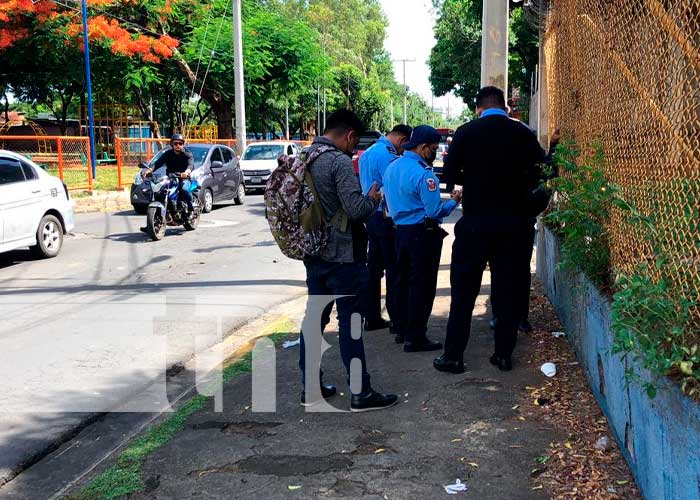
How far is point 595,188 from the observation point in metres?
4.48

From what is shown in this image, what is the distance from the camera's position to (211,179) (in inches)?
673

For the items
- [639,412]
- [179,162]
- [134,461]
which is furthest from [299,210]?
[179,162]

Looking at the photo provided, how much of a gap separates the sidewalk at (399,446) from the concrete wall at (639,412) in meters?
0.17

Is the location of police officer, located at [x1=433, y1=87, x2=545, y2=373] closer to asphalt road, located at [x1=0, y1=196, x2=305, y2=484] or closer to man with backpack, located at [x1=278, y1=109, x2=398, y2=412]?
man with backpack, located at [x1=278, y1=109, x2=398, y2=412]

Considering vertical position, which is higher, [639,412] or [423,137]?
[423,137]

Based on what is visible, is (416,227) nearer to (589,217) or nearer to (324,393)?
(589,217)

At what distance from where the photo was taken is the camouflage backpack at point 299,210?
173 inches

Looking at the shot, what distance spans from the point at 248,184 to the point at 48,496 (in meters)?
19.5

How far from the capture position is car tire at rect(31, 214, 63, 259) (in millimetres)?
10594

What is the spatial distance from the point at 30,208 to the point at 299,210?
7269 mm

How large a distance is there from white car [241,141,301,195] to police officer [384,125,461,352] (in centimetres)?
1646

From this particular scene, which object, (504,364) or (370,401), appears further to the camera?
(504,364)

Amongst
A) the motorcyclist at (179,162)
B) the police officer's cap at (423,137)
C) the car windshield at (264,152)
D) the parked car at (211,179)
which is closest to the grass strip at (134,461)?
the police officer's cap at (423,137)

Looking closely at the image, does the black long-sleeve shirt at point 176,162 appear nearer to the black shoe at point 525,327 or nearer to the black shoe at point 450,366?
the black shoe at point 525,327
